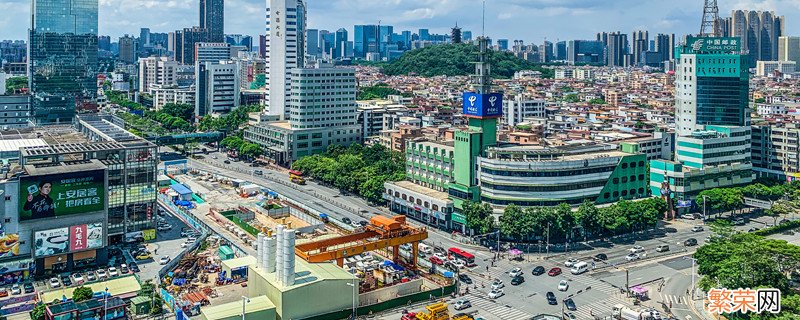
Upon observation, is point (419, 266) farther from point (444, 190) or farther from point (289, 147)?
point (289, 147)

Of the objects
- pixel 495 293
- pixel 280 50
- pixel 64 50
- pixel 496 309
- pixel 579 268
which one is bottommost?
pixel 496 309

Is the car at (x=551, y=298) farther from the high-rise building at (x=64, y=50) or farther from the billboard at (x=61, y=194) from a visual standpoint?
the high-rise building at (x=64, y=50)


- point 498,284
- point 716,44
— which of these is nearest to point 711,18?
point 716,44

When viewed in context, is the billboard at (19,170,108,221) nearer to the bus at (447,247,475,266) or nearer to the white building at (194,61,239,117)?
the bus at (447,247,475,266)

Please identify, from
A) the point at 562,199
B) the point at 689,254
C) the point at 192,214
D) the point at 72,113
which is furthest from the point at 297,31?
the point at 689,254

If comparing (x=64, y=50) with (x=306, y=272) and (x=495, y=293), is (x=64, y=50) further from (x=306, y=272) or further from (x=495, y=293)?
(x=495, y=293)
